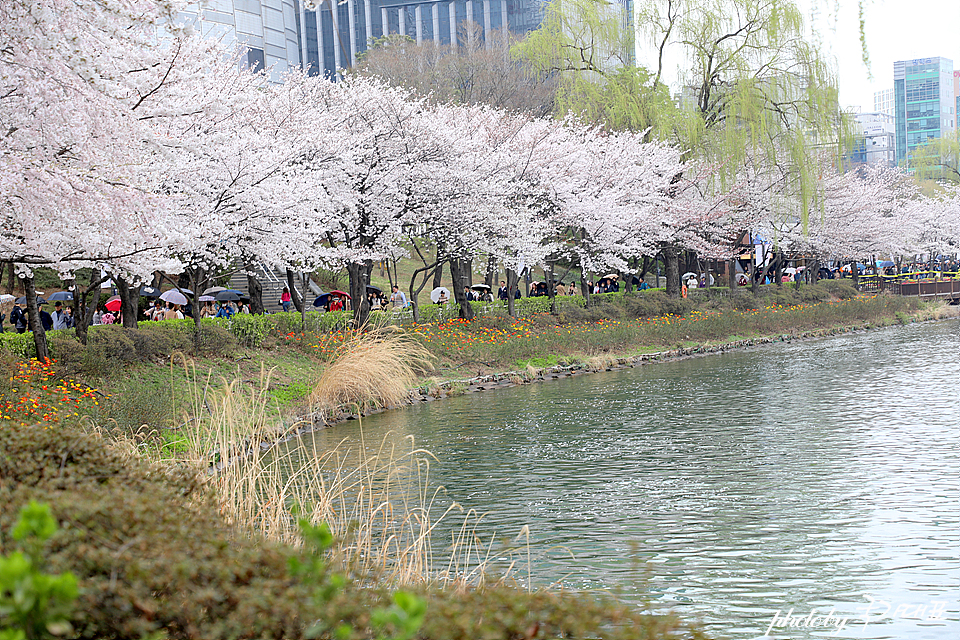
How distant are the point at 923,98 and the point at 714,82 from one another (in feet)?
339

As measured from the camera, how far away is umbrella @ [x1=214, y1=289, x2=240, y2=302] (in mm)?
28547

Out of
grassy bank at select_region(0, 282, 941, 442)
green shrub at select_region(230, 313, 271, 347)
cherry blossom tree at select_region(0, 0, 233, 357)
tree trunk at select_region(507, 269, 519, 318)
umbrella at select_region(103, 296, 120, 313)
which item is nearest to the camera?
cherry blossom tree at select_region(0, 0, 233, 357)

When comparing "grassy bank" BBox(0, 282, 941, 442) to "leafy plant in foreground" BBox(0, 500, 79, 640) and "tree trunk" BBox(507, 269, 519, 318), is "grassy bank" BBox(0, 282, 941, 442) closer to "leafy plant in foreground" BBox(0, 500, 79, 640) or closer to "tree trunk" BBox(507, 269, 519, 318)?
"tree trunk" BBox(507, 269, 519, 318)

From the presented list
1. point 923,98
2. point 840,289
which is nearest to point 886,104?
point 923,98

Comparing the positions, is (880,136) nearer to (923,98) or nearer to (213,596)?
(923,98)

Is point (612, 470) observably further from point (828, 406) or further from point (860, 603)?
point (828, 406)

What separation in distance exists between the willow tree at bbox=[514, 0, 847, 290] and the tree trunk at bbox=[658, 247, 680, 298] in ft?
0.79

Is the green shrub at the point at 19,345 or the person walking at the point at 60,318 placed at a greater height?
the person walking at the point at 60,318

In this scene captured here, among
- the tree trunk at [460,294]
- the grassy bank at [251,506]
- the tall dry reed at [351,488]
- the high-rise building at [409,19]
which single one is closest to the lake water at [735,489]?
the tall dry reed at [351,488]

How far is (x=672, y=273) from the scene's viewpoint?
108 ft

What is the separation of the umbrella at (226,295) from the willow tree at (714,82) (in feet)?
42.7

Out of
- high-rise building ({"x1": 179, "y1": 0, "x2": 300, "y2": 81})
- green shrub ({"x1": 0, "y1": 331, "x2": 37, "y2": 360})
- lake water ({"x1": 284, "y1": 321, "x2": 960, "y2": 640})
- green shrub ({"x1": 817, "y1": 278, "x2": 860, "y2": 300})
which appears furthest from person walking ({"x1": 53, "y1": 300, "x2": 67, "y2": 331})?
green shrub ({"x1": 817, "y1": 278, "x2": 860, "y2": 300})

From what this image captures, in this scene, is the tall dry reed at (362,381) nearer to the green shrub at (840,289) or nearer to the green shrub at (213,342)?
the green shrub at (213,342)

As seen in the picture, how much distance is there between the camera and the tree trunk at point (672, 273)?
3247 centimetres
